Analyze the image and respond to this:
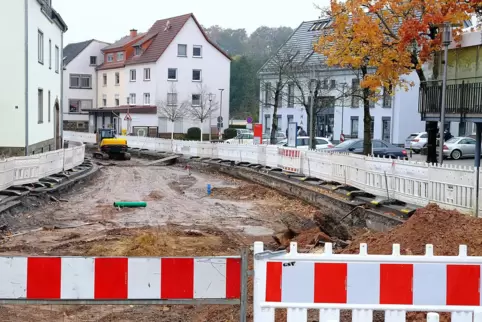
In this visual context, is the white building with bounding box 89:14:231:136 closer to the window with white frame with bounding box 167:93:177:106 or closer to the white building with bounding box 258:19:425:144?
the window with white frame with bounding box 167:93:177:106

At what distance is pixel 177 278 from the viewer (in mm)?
5305

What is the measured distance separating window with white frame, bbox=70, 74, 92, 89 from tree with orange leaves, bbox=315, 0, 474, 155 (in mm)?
58942

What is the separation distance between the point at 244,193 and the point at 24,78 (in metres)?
10.6

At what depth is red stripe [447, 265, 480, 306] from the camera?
536 centimetres

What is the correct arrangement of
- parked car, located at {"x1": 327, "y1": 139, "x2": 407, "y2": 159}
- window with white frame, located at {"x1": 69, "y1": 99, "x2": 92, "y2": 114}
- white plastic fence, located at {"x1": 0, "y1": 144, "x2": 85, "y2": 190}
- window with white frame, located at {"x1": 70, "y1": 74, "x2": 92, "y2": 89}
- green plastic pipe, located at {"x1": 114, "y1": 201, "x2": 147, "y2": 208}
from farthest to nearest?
1. window with white frame, located at {"x1": 70, "y1": 74, "x2": 92, "y2": 89}
2. window with white frame, located at {"x1": 69, "y1": 99, "x2": 92, "y2": 114}
3. parked car, located at {"x1": 327, "y1": 139, "x2": 407, "y2": 159}
4. green plastic pipe, located at {"x1": 114, "y1": 201, "x2": 147, "y2": 208}
5. white plastic fence, located at {"x1": 0, "y1": 144, "x2": 85, "y2": 190}

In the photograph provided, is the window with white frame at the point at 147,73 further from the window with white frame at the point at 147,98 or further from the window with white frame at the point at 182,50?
the window with white frame at the point at 182,50

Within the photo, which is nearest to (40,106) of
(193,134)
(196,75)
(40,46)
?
(40,46)

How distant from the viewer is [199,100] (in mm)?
69875

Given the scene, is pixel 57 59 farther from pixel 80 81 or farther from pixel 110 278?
pixel 80 81

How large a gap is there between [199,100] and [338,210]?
52704 millimetres

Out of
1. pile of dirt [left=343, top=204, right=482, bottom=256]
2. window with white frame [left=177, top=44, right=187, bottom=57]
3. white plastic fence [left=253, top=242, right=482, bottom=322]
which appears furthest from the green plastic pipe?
window with white frame [left=177, top=44, right=187, bottom=57]

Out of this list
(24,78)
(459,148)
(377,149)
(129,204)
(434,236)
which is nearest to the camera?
(434,236)

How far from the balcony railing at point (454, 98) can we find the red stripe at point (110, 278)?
1944 centimetres

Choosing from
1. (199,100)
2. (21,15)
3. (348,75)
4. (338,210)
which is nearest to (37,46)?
(21,15)
